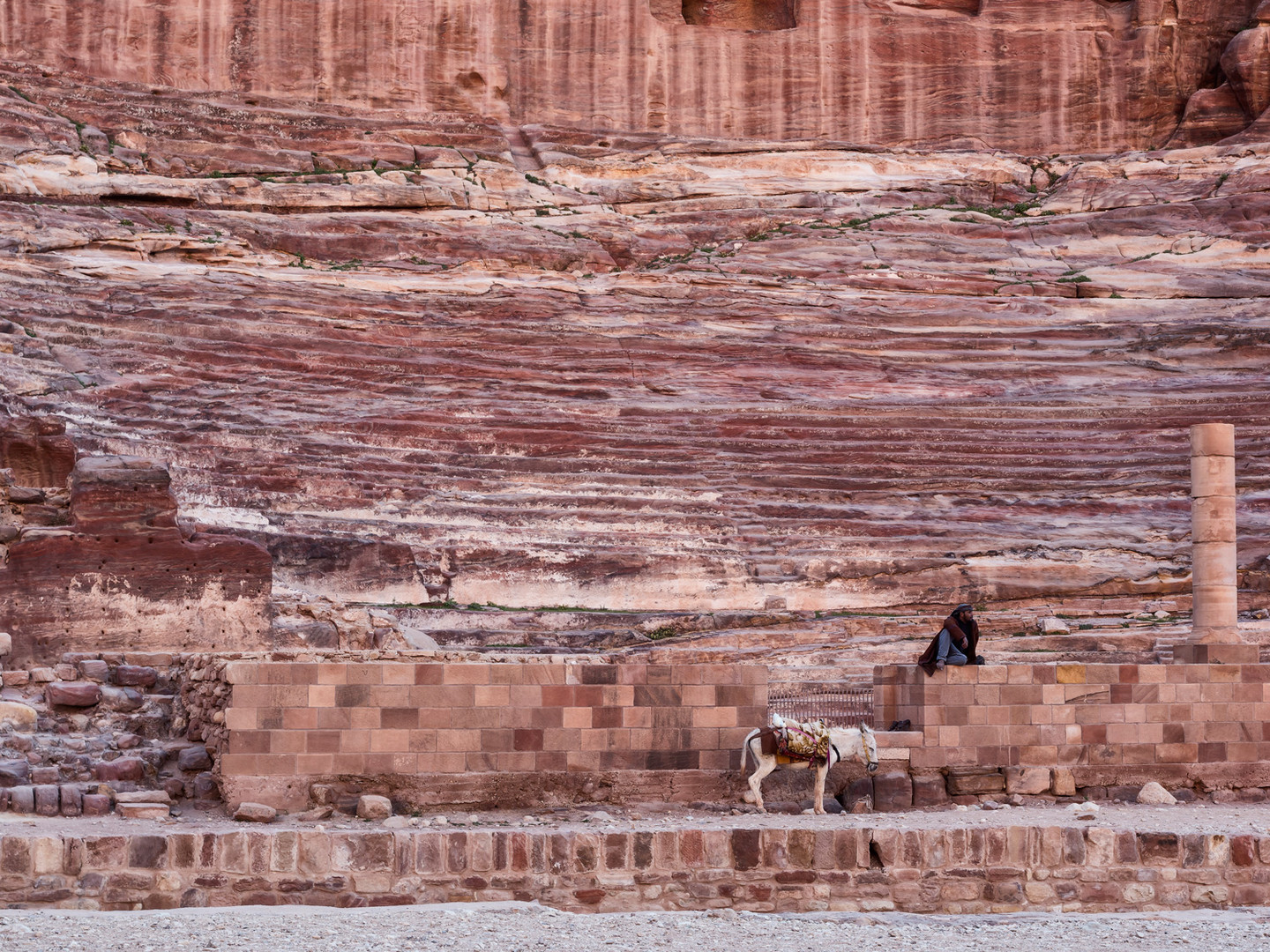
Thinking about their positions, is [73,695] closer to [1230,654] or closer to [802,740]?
[802,740]

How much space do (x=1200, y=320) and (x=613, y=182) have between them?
31.2ft

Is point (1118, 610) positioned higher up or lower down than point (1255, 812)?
higher up

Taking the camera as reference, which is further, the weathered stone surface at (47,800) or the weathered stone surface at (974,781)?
the weathered stone surface at (974,781)

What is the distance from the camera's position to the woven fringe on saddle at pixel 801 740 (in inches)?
404

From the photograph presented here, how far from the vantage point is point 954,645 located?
11.3 meters

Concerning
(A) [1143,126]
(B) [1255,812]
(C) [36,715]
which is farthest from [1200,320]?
(C) [36,715]

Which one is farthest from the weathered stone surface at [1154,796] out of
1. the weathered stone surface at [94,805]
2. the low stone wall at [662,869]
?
the weathered stone surface at [94,805]

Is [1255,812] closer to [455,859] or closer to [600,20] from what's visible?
[455,859]

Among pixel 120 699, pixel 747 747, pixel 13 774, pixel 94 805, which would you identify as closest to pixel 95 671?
pixel 120 699

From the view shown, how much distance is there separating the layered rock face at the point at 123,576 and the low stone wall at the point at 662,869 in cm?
586

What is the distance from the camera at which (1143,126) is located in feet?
95.9

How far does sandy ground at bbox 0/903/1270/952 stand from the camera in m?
7.23

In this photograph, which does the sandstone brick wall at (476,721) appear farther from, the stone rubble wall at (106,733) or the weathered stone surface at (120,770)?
the weathered stone surface at (120,770)

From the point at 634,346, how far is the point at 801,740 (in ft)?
38.1
